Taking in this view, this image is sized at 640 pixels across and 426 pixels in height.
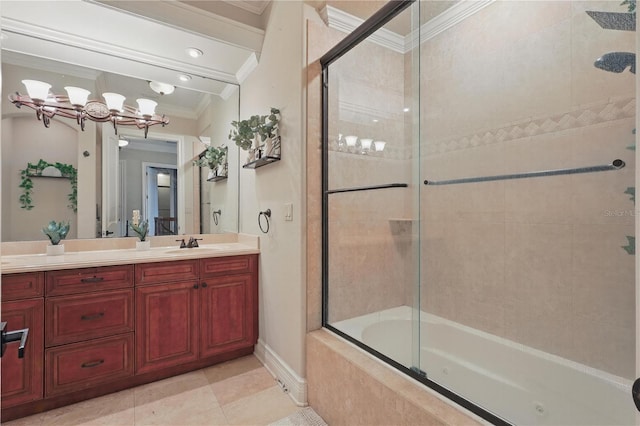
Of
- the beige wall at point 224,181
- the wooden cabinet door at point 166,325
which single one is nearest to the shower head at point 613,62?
the beige wall at point 224,181

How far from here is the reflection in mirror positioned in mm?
2252

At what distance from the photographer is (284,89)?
7.42 ft

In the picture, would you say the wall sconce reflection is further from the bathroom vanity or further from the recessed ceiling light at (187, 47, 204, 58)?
the recessed ceiling light at (187, 47, 204, 58)

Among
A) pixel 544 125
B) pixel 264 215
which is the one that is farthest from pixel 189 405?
pixel 544 125

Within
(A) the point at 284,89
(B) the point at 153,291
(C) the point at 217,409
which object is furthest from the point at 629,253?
(B) the point at 153,291

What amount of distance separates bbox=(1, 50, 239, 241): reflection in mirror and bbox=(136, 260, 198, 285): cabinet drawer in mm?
656

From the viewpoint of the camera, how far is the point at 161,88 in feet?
9.21

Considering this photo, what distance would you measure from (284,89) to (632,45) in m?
1.90

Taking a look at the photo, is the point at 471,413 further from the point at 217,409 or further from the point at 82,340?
the point at 82,340

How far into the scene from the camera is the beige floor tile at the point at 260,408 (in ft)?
6.17

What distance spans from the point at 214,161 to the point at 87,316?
1626 mm

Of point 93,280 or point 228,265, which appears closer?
point 93,280

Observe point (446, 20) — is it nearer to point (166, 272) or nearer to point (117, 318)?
point (166, 272)

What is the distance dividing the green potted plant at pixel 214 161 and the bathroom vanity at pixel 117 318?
2.91ft
